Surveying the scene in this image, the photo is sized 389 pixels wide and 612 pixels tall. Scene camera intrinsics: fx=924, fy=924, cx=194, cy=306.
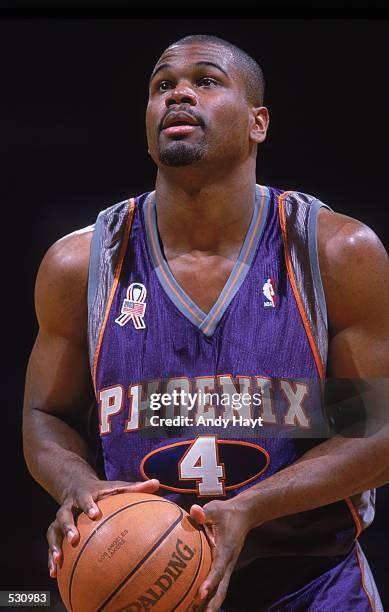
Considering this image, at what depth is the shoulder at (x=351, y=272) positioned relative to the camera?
251 centimetres

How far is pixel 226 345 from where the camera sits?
2543 mm

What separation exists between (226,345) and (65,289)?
0.49 m

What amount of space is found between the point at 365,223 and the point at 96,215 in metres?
0.81

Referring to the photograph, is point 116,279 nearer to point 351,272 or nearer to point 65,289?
point 65,289

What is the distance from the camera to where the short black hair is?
8.78 feet

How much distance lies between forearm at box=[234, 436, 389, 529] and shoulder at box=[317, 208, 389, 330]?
1.10 ft

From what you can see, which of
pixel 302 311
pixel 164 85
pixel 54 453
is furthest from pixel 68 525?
pixel 164 85

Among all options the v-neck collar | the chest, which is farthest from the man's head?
the chest

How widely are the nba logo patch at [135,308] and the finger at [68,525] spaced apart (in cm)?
59

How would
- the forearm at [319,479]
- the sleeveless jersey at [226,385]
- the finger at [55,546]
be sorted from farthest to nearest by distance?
1. the sleeveless jersey at [226,385]
2. the forearm at [319,479]
3. the finger at [55,546]

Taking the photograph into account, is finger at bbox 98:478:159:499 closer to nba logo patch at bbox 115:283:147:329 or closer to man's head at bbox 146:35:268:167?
nba logo patch at bbox 115:283:147:329

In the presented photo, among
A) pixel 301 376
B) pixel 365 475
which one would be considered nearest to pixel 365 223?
pixel 301 376

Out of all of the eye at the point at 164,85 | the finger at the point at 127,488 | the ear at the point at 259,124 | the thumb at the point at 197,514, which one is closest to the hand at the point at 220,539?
the thumb at the point at 197,514

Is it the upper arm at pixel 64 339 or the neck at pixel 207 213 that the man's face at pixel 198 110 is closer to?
the neck at pixel 207 213
